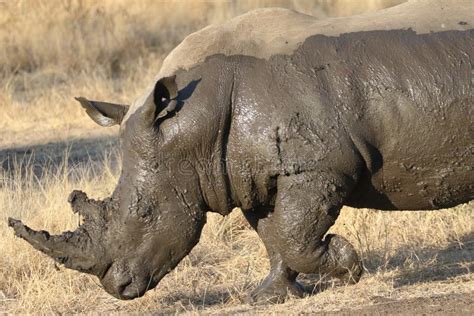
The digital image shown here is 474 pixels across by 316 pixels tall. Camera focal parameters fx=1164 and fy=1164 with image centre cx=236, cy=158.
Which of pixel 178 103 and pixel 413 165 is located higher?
pixel 178 103

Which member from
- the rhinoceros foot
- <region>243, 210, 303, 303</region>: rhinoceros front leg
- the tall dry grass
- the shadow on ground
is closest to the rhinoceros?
<region>243, 210, 303, 303</region>: rhinoceros front leg

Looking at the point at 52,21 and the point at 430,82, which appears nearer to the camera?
the point at 430,82

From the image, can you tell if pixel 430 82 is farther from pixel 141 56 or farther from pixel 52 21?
pixel 52 21

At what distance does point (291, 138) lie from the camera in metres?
6.48

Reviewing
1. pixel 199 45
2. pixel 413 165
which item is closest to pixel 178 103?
pixel 199 45

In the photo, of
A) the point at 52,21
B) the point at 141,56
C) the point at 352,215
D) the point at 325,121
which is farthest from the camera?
the point at 52,21

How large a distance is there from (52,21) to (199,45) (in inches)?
522

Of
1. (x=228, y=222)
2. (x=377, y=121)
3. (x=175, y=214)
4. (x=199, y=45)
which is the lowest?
(x=228, y=222)

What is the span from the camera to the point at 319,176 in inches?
256

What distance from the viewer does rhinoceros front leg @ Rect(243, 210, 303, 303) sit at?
7.18 m

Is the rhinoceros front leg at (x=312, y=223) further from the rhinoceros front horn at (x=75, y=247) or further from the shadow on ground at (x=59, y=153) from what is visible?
the shadow on ground at (x=59, y=153)

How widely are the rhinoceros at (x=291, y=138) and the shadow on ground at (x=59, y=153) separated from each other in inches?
208

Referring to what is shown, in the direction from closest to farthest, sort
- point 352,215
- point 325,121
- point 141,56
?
point 325,121, point 352,215, point 141,56

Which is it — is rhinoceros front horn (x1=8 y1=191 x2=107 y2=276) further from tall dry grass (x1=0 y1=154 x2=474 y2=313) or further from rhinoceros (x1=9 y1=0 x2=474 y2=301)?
tall dry grass (x1=0 y1=154 x2=474 y2=313)
